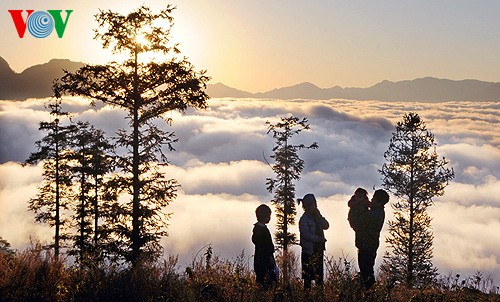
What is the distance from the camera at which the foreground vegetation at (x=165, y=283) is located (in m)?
7.79

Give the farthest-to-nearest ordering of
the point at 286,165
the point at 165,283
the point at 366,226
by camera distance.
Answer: the point at 286,165
the point at 366,226
the point at 165,283

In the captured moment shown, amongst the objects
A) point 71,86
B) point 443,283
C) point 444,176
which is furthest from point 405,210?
point 443,283

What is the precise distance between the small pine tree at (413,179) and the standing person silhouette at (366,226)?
84.6ft

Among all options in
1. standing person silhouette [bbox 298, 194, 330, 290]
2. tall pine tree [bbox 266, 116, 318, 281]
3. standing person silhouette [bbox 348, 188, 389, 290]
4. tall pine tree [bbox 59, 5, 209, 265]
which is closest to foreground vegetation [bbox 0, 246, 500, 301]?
standing person silhouette [bbox 298, 194, 330, 290]

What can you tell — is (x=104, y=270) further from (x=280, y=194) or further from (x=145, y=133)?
(x=280, y=194)

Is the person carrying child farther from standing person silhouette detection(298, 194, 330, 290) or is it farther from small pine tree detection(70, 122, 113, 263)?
small pine tree detection(70, 122, 113, 263)

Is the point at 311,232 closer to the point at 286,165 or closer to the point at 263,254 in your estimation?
the point at 263,254

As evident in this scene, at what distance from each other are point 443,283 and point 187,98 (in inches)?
462

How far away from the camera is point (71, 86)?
18312 mm

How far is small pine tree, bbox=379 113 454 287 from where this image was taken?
34875 mm

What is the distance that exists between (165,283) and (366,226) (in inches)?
156

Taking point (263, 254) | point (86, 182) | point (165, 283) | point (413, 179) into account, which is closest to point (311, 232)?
point (263, 254)

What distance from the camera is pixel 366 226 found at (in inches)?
391

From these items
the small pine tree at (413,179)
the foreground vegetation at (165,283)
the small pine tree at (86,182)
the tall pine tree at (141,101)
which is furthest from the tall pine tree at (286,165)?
the foreground vegetation at (165,283)
